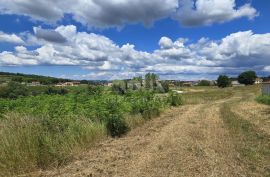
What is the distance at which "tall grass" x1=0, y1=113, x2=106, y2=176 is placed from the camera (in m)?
7.98

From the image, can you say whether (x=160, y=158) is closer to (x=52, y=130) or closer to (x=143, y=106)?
(x=52, y=130)

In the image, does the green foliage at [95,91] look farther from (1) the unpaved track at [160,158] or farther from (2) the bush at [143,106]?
(1) the unpaved track at [160,158]

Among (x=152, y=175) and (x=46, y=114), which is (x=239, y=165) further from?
(x=46, y=114)

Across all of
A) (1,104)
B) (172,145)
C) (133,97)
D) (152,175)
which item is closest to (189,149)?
(172,145)

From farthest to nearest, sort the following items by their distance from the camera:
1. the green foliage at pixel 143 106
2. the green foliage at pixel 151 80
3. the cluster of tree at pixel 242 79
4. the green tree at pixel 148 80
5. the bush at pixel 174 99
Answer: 1. the cluster of tree at pixel 242 79
2. the green foliage at pixel 151 80
3. the green tree at pixel 148 80
4. the bush at pixel 174 99
5. the green foliage at pixel 143 106

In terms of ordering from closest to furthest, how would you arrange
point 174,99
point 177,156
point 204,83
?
point 177,156, point 174,99, point 204,83

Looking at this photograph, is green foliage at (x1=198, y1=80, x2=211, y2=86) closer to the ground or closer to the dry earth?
the ground

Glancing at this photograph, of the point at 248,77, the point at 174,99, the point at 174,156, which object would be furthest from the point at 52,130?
the point at 248,77

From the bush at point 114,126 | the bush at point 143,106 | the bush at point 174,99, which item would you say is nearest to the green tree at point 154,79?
the bush at point 174,99

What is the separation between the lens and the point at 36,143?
28.1ft

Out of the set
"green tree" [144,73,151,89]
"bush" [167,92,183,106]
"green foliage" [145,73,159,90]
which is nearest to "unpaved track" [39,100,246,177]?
"bush" [167,92,183,106]

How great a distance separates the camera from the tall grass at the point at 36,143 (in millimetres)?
7977

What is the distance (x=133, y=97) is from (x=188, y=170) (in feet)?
44.4

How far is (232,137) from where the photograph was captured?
12523mm
